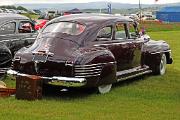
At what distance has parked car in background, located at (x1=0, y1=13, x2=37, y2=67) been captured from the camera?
39.9 feet

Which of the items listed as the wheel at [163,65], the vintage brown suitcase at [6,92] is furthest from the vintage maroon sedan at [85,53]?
the wheel at [163,65]

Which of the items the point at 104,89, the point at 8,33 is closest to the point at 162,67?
the point at 104,89

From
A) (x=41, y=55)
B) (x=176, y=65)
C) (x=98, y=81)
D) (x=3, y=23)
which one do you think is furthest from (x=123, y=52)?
(x=176, y=65)

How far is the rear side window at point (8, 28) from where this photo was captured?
41.7 ft

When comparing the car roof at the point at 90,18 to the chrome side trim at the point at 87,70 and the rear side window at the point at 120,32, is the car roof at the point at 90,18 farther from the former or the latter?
the chrome side trim at the point at 87,70

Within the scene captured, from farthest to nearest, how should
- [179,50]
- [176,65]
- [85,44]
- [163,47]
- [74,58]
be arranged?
[179,50]
[176,65]
[163,47]
[85,44]
[74,58]

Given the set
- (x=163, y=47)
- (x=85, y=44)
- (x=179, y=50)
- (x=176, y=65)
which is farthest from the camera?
(x=179, y=50)

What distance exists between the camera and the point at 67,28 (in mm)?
10969

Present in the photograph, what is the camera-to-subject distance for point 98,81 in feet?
33.2

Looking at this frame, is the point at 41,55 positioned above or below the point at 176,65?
above

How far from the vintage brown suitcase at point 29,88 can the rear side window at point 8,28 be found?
10.8 ft

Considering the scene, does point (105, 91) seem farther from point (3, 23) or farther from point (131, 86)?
point (3, 23)

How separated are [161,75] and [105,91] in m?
3.23

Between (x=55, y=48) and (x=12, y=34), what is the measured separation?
10.3 ft
